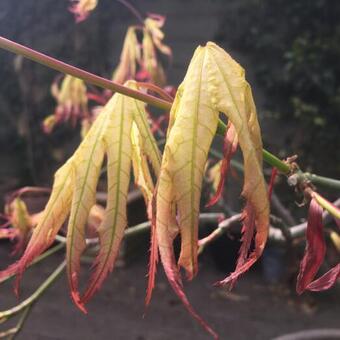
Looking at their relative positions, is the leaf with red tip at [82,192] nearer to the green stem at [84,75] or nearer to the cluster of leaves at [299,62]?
the green stem at [84,75]

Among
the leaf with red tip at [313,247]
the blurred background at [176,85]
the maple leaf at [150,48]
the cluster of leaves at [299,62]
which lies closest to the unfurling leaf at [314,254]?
the leaf with red tip at [313,247]

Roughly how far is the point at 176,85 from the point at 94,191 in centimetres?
324

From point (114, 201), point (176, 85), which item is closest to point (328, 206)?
point (114, 201)

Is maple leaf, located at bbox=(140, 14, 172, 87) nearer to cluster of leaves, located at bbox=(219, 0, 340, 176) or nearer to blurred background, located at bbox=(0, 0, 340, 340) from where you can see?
blurred background, located at bbox=(0, 0, 340, 340)

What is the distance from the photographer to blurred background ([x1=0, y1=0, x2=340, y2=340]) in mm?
2785

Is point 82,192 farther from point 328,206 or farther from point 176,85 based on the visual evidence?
point 176,85

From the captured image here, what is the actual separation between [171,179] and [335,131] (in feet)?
10.1

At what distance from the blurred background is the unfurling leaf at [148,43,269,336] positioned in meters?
2.14

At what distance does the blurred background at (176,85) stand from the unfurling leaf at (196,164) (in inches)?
84.2

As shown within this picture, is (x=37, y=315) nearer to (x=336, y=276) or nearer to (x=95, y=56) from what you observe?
(x=95, y=56)

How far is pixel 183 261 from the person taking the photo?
1.52 ft

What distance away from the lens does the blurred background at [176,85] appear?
9.14 ft

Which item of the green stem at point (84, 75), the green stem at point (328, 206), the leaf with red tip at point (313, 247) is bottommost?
the leaf with red tip at point (313, 247)

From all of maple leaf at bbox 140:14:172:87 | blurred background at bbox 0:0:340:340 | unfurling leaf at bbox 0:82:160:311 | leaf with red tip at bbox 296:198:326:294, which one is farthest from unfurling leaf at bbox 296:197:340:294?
blurred background at bbox 0:0:340:340
